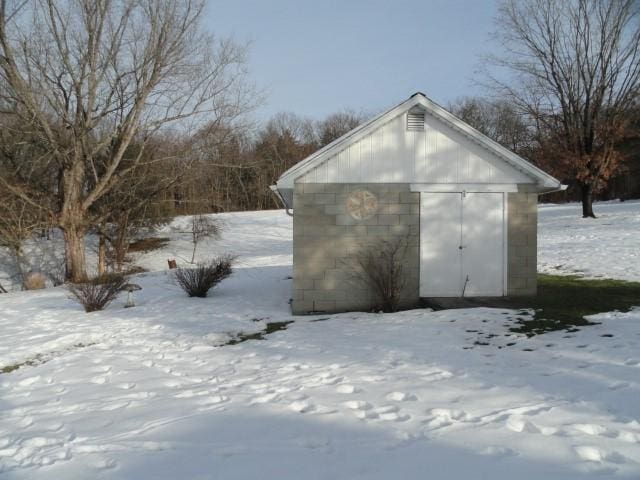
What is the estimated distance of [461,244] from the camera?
1073cm

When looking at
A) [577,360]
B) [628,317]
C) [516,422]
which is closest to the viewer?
[516,422]

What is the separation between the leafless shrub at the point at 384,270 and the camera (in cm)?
1031

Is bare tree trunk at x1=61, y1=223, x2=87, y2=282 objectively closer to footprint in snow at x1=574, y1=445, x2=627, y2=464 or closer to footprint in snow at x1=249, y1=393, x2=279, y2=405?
footprint in snow at x1=249, y1=393, x2=279, y2=405

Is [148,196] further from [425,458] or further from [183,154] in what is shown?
[425,458]

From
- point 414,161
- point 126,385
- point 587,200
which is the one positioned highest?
point 414,161

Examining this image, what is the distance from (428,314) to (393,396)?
4.59 m

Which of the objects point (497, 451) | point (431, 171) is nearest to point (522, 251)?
point (431, 171)

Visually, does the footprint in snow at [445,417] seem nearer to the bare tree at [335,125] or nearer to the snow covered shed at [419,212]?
the snow covered shed at [419,212]

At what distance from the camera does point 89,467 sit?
12.2 ft

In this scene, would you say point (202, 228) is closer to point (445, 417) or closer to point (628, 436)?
point (445, 417)

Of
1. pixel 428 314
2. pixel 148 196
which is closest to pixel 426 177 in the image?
pixel 428 314

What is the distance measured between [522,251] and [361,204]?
386 centimetres

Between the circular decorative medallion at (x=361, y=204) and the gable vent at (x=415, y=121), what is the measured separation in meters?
1.78

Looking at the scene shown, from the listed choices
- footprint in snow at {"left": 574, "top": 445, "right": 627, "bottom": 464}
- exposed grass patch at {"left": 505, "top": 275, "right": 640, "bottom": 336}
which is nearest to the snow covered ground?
exposed grass patch at {"left": 505, "top": 275, "right": 640, "bottom": 336}
